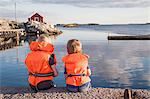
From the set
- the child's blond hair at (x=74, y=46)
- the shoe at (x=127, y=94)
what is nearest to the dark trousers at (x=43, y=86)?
the child's blond hair at (x=74, y=46)

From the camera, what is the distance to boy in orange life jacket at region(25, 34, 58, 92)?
8.78m

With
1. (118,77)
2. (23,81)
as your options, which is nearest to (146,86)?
(118,77)

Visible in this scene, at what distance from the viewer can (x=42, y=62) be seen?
8.78 m

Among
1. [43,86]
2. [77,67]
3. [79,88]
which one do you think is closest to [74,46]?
[77,67]

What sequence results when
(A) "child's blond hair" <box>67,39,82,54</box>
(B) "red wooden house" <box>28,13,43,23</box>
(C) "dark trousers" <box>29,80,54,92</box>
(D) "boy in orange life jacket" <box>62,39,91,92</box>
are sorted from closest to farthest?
(A) "child's blond hair" <box>67,39,82,54</box> < (D) "boy in orange life jacket" <box>62,39,91,92</box> < (C) "dark trousers" <box>29,80,54,92</box> < (B) "red wooden house" <box>28,13,43,23</box>

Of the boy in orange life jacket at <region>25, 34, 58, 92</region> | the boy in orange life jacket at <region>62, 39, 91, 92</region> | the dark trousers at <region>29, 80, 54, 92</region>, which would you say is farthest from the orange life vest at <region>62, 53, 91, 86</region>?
the dark trousers at <region>29, 80, 54, 92</region>

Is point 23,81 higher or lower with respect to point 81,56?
lower

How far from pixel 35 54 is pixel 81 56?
4.21 ft

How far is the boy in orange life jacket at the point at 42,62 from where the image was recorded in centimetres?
878

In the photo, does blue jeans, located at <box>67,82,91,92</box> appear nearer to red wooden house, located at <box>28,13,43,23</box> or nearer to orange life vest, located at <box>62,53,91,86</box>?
orange life vest, located at <box>62,53,91,86</box>

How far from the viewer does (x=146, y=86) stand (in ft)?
61.4

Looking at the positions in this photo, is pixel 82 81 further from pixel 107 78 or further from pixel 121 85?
pixel 107 78

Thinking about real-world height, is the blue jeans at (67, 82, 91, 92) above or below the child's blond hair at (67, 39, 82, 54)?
below

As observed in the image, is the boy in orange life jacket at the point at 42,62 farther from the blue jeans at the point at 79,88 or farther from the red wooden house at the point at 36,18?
the red wooden house at the point at 36,18
